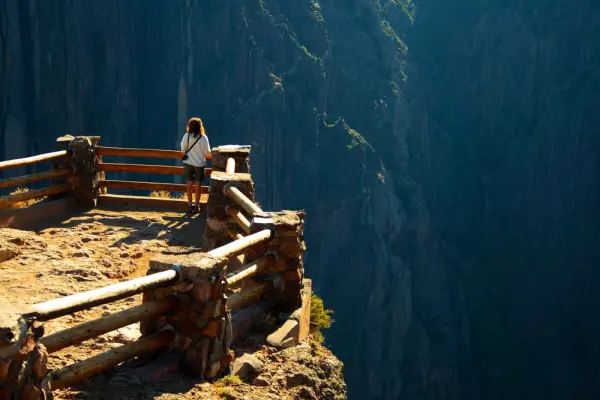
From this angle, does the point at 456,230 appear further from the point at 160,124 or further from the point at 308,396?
the point at 308,396

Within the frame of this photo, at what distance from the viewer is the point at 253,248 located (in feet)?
25.3

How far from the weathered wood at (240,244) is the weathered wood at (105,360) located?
0.77m

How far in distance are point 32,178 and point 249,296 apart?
617 centimetres

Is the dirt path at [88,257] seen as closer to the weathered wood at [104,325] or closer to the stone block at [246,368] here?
the weathered wood at [104,325]

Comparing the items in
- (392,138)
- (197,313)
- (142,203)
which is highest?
(392,138)

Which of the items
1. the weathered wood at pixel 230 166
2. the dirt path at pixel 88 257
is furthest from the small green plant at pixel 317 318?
the weathered wood at pixel 230 166

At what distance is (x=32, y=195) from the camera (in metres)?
12.1

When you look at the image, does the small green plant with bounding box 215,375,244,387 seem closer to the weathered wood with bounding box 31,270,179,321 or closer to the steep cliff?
the weathered wood with bounding box 31,270,179,321

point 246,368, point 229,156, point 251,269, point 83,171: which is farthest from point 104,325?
point 83,171

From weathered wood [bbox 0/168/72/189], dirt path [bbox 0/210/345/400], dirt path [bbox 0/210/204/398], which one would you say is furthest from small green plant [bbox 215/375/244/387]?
weathered wood [bbox 0/168/72/189]

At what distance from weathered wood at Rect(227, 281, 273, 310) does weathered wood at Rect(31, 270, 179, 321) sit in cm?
127

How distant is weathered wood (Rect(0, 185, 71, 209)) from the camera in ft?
38.5

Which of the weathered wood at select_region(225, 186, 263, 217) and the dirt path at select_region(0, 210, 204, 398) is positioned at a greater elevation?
the weathered wood at select_region(225, 186, 263, 217)

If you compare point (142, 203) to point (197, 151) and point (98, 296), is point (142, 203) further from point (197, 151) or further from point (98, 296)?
point (98, 296)
